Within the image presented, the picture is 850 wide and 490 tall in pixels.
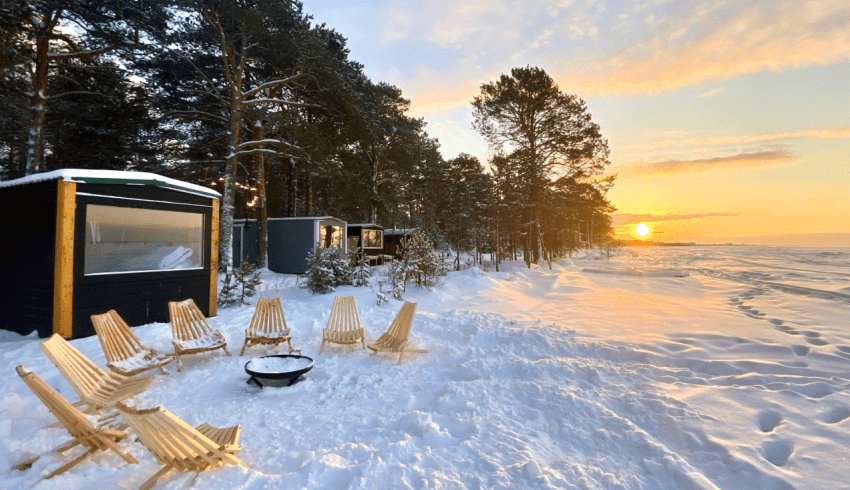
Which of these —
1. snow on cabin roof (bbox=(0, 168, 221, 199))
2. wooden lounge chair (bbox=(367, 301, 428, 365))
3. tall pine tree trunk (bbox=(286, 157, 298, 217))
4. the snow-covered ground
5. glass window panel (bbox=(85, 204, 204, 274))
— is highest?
tall pine tree trunk (bbox=(286, 157, 298, 217))

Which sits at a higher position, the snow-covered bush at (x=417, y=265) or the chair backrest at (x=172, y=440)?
the snow-covered bush at (x=417, y=265)

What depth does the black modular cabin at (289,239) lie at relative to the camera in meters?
17.5

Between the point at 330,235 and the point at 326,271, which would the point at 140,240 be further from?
the point at 330,235

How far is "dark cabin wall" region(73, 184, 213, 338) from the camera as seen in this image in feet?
20.2

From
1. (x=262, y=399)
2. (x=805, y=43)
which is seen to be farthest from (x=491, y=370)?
(x=805, y=43)

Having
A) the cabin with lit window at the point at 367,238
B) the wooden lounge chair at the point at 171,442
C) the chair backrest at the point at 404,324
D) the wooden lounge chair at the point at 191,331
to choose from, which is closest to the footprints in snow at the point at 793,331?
the chair backrest at the point at 404,324

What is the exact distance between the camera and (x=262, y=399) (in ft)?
14.1

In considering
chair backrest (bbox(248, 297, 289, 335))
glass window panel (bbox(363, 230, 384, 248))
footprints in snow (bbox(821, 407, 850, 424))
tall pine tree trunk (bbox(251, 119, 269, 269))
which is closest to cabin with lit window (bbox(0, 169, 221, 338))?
chair backrest (bbox(248, 297, 289, 335))

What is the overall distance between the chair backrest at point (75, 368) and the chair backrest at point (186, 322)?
1.49m

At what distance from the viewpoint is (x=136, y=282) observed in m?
7.00

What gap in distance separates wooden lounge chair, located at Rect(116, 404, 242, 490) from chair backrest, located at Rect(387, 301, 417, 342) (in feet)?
11.6

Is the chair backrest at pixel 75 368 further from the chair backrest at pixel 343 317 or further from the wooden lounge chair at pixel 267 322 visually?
the chair backrest at pixel 343 317

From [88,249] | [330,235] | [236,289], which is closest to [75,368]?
[88,249]

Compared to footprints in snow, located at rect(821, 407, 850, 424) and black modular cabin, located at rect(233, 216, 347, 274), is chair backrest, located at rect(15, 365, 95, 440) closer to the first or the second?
footprints in snow, located at rect(821, 407, 850, 424)
